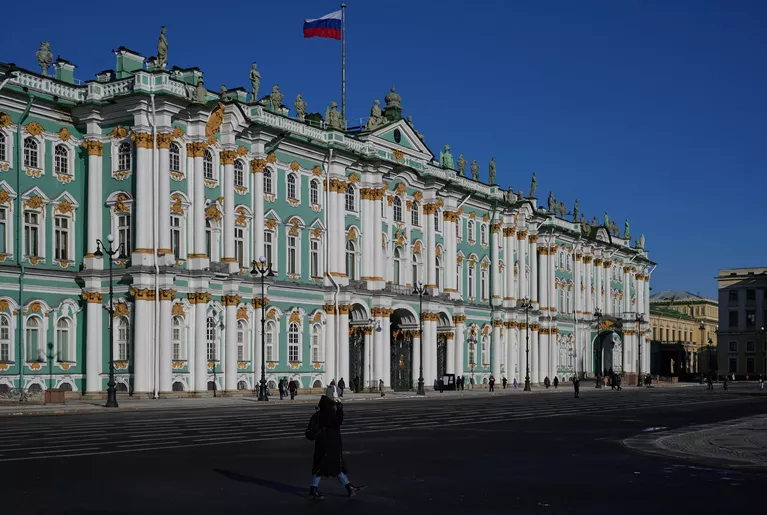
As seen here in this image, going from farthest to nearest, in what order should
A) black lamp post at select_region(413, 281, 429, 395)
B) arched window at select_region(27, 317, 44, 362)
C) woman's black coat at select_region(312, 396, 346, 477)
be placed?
1. black lamp post at select_region(413, 281, 429, 395)
2. arched window at select_region(27, 317, 44, 362)
3. woman's black coat at select_region(312, 396, 346, 477)

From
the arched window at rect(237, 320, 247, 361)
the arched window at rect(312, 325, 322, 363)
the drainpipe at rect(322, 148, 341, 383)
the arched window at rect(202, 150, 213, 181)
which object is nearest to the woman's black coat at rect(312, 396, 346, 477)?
the arched window at rect(202, 150, 213, 181)

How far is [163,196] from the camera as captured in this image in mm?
58031

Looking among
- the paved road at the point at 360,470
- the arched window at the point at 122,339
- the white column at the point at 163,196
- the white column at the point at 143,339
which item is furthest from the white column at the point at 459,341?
Answer: the paved road at the point at 360,470

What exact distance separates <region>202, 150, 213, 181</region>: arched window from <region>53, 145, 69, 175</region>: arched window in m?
7.84

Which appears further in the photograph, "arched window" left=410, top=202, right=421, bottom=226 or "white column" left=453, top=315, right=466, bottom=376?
"white column" left=453, top=315, right=466, bottom=376

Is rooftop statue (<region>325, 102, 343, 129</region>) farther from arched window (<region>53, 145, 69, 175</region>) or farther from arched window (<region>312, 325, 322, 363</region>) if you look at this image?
arched window (<region>53, 145, 69, 175</region>)

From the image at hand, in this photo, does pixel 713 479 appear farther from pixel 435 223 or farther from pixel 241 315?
pixel 435 223

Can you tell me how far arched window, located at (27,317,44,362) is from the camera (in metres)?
55.3

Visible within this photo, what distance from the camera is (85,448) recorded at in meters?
25.2

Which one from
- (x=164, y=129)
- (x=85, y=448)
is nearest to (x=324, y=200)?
(x=164, y=129)

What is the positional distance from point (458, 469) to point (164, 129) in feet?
133

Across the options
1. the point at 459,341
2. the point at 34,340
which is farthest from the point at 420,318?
the point at 34,340

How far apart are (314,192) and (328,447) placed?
184 ft

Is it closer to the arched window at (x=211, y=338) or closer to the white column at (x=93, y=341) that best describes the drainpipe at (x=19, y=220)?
the white column at (x=93, y=341)
